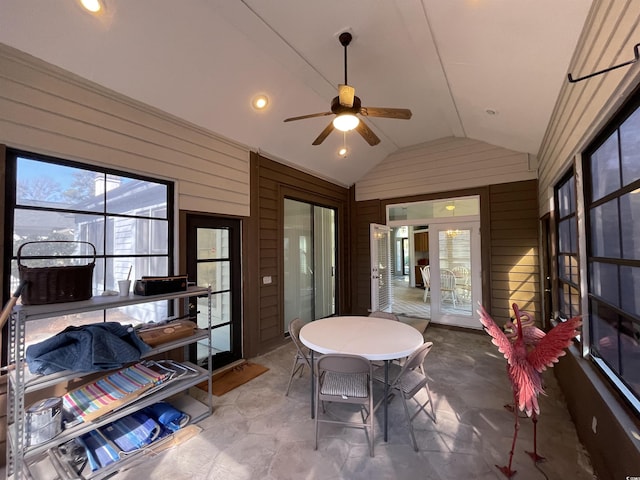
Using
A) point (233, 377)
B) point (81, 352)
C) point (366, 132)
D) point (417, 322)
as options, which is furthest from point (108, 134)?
point (417, 322)

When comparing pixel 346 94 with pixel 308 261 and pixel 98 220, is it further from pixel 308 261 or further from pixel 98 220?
pixel 308 261

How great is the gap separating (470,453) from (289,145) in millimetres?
3957

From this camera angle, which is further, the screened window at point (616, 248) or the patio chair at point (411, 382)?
the patio chair at point (411, 382)

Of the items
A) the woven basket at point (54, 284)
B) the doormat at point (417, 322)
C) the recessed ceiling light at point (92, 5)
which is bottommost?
the doormat at point (417, 322)

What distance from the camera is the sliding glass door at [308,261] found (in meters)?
4.64

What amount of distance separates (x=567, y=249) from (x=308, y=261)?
11.7 ft

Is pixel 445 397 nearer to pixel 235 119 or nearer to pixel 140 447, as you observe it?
pixel 140 447

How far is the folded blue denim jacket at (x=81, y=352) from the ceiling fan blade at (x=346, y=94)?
250 centimetres

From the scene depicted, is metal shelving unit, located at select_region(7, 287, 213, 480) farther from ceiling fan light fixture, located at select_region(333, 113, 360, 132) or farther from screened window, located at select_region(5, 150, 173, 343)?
ceiling fan light fixture, located at select_region(333, 113, 360, 132)

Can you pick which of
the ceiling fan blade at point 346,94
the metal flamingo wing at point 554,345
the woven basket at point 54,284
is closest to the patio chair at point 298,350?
the woven basket at point 54,284

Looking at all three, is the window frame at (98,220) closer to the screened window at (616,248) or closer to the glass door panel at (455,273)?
the screened window at (616,248)

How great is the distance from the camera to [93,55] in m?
2.15

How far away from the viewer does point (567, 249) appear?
9.56 ft

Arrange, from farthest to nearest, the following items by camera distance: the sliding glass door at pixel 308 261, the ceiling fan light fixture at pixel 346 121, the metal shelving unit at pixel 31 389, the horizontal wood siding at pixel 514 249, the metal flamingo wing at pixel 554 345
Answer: the sliding glass door at pixel 308 261, the horizontal wood siding at pixel 514 249, the ceiling fan light fixture at pixel 346 121, the metal shelving unit at pixel 31 389, the metal flamingo wing at pixel 554 345
